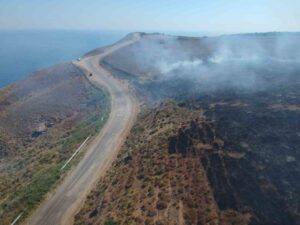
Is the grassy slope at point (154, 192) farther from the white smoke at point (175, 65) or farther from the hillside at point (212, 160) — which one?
the white smoke at point (175, 65)

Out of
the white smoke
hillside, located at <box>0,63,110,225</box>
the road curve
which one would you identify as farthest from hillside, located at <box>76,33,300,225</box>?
the white smoke

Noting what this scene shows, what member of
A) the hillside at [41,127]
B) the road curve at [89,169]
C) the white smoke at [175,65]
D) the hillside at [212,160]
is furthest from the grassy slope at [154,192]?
the white smoke at [175,65]

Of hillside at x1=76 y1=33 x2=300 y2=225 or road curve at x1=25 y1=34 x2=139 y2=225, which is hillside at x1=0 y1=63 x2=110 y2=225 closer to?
road curve at x1=25 y1=34 x2=139 y2=225

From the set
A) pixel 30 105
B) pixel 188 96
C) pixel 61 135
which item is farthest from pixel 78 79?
pixel 188 96

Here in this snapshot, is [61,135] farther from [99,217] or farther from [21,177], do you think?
[99,217]

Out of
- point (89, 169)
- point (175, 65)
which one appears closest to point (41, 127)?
point (89, 169)

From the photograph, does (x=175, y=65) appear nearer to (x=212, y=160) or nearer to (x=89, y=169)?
(x=89, y=169)
